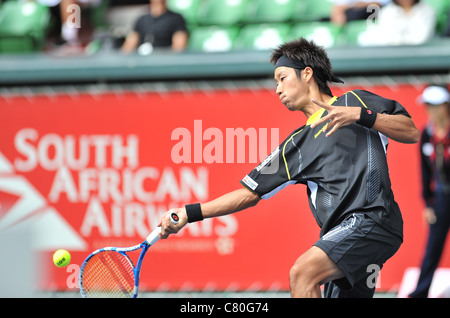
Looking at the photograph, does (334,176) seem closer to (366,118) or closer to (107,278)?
(366,118)

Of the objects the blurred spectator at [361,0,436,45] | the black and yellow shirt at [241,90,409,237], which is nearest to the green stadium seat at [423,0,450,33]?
the blurred spectator at [361,0,436,45]

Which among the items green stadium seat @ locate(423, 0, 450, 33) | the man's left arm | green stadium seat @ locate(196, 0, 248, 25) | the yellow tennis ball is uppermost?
green stadium seat @ locate(196, 0, 248, 25)

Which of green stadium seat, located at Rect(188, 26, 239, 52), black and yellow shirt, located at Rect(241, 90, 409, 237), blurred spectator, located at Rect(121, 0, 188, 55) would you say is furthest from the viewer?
green stadium seat, located at Rect(188, 26, 239, 52)

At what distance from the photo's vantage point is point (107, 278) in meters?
5.52

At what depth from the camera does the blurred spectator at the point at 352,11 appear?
889cm

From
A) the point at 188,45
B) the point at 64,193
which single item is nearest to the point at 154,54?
the point at 188,45

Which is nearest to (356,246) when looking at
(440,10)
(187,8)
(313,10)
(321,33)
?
(321,33)

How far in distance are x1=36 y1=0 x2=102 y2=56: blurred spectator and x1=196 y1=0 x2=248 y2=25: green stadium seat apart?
1.42 meters

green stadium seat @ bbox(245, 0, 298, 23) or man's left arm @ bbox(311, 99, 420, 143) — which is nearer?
man's left arm @ bbox(311, 99, 420, 143)

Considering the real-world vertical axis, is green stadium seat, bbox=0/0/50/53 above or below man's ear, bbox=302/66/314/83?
above

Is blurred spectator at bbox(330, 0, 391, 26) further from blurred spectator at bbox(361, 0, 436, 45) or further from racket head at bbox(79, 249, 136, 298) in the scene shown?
racket head at bbox(79, 249, 136, 298)

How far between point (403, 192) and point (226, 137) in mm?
1796

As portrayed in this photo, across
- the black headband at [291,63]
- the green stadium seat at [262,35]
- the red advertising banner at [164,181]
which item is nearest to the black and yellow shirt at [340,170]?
the black headband at [291,63]

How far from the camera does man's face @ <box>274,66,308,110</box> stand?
523cm
